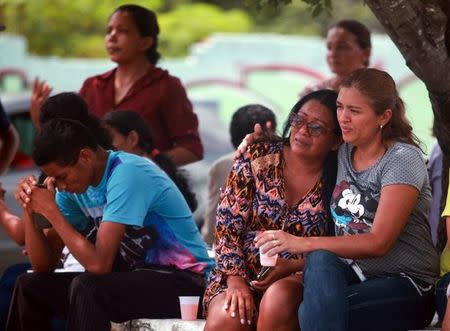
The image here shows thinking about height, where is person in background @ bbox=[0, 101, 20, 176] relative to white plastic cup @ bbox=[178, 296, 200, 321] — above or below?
above

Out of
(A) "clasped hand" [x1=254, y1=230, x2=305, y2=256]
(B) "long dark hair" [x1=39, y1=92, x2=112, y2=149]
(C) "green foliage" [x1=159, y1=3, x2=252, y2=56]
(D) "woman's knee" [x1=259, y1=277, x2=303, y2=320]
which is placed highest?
(C) "green foliage" [x1=159, y1=3, x2=252, y2=56]

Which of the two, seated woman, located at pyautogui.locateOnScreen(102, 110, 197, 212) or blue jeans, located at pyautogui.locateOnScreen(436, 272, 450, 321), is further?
seated woman, located at pyautogui.locateOnScreen(102, 110, 197, 212)

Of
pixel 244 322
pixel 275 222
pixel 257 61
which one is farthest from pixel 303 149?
pixel 257 61

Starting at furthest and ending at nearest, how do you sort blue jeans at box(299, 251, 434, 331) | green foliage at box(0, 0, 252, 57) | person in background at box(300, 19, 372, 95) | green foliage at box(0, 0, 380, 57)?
green foliage at box(0, 0, 252, 57)
green foliage at box(0, 0, 380, 57)
person in background at box(300, 19, 372, 95)
blue jeans at box(299, 251, 434, 331)

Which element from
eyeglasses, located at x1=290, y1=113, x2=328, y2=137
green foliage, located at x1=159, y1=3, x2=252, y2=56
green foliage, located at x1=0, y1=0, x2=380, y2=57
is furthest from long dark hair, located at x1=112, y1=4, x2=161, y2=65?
green foliage, located at x1=159, y1=3, x2=252, y2=56

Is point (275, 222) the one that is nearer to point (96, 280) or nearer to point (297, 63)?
point (96, 280)

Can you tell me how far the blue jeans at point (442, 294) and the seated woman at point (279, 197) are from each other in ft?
2.04

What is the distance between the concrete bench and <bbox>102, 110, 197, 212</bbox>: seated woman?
133 cm

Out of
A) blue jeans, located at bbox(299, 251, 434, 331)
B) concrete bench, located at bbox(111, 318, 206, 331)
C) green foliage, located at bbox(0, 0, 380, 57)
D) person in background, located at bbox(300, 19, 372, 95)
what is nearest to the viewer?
blue jeans, located at bbox(299, 251, 434, 331)

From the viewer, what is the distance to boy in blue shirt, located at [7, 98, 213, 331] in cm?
577

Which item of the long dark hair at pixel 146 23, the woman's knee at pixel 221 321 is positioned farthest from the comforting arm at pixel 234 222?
the long dark hair at pixel 146 23

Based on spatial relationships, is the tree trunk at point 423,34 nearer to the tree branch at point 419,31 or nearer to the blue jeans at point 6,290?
the tree branch at point 419,31

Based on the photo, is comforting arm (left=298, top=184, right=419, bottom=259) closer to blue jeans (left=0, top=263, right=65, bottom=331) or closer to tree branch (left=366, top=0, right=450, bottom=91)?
tree branch (left=366, top=0, right=450, bottom=91)

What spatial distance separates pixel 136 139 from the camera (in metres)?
7.09
